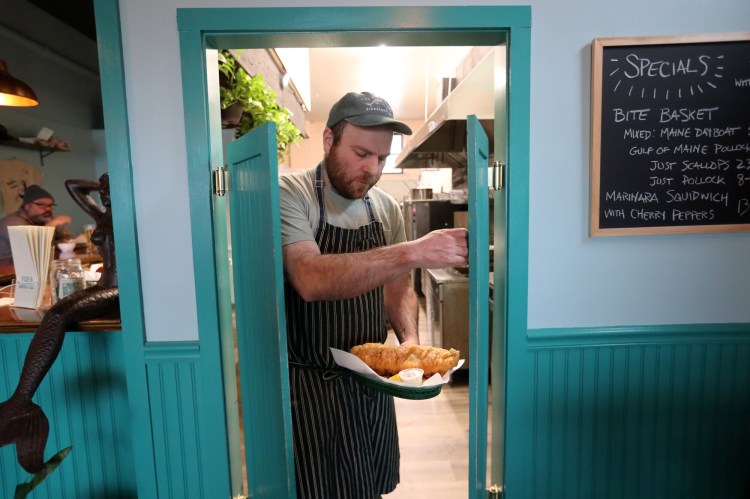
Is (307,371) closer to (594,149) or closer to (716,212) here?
(594,149)

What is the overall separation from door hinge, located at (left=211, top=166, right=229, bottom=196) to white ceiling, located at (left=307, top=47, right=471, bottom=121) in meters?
3.44

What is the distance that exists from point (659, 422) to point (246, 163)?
1.75 m

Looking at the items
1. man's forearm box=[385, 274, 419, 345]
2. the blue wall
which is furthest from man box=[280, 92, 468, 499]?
the blue wall

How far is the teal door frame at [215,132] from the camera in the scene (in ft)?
4.60

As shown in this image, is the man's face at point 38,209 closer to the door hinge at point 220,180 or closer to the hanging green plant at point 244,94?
the hanging green plant at point 244,94

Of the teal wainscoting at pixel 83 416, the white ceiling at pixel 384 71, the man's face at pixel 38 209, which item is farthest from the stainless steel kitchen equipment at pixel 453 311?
the man's face at pixel 38 209

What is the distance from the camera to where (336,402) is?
175 cm

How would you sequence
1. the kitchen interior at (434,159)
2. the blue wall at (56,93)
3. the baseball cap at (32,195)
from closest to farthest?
the kitchen interior at (434,159), the baseball cap at (32,195), the blue wall at (56,93)

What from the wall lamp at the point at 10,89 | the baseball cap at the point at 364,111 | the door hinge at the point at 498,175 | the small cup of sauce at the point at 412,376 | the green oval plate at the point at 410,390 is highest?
the wall lamp at the point at 10,89

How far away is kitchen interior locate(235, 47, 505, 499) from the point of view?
2631 millimetres

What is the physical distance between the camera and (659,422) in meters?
1.65

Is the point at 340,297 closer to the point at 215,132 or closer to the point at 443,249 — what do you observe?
the point at 443,249

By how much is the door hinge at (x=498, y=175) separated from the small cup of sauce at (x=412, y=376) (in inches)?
27.1

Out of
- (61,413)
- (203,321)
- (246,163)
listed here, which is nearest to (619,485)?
(203,321)
